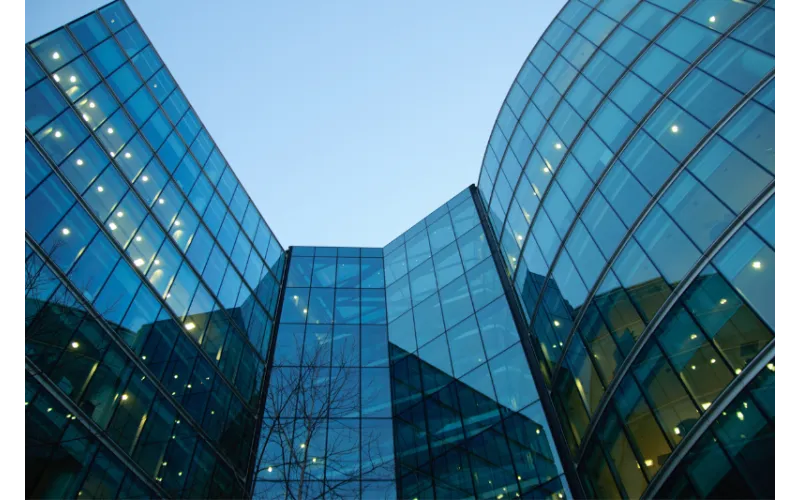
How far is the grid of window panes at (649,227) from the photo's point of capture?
13.0m

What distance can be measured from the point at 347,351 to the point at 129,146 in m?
14.1

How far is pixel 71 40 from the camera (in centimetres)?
2025

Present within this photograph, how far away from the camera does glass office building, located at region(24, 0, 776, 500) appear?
1328cm

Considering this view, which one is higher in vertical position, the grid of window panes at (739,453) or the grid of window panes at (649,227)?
the grid of window panes at (649,227)

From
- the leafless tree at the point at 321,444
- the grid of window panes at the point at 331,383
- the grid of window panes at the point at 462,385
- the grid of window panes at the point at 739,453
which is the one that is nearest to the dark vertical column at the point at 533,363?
the grid of window panes at the point at 462,385

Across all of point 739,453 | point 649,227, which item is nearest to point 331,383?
point 649,227

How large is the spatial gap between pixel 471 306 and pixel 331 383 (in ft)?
26.1

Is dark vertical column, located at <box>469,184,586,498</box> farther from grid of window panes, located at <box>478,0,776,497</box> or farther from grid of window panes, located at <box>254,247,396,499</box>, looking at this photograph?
grid of window panes, located at <box>254,247,396,499</box>

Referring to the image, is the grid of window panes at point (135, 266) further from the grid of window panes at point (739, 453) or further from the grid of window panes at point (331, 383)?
the grid of window panes at point (739, 453)

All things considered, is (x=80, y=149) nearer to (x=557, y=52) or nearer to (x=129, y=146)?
(x=129, y=146)

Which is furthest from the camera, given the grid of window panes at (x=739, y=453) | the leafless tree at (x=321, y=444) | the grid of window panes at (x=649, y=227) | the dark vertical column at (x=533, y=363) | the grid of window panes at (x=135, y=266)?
the leafless tree at (x=321, y=444)

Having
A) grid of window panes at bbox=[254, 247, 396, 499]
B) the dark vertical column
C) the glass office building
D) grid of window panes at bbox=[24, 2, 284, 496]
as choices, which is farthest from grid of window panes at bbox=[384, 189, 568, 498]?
grid of window panes at bbox=[24, 2, 284, 496]

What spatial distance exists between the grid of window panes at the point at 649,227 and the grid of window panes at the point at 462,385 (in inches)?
58.8
